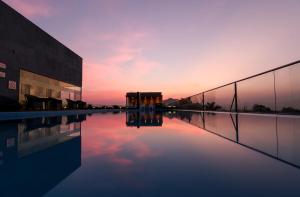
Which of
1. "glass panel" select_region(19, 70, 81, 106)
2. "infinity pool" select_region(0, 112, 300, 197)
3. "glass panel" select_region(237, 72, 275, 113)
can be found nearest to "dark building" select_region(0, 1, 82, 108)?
"glass panel" select_region(19, 70, 81, 106)

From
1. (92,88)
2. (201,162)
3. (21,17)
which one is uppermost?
(21,17)

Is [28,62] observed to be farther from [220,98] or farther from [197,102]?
[197,102]

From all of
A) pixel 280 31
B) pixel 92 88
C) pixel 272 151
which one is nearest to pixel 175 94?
pixel 92 88

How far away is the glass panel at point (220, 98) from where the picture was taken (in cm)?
1206

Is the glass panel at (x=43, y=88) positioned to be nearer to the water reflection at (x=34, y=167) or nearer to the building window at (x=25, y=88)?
the building window at (x=25, y=88)

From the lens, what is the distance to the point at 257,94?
9242mm

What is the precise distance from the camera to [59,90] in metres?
20.1

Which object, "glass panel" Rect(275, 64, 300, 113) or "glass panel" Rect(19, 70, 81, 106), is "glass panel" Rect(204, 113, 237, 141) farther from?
"glass panel" Rect(19, 70, 81, 106)

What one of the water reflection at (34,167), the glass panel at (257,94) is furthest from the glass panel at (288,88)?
the water reflection at (34,167)

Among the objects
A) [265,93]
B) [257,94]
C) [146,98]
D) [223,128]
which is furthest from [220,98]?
[146,98]

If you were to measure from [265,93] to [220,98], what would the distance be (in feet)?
17.7

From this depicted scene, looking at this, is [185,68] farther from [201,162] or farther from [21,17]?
[201,162]

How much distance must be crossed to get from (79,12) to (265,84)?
28.8 ft

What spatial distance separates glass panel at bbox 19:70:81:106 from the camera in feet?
47.1
